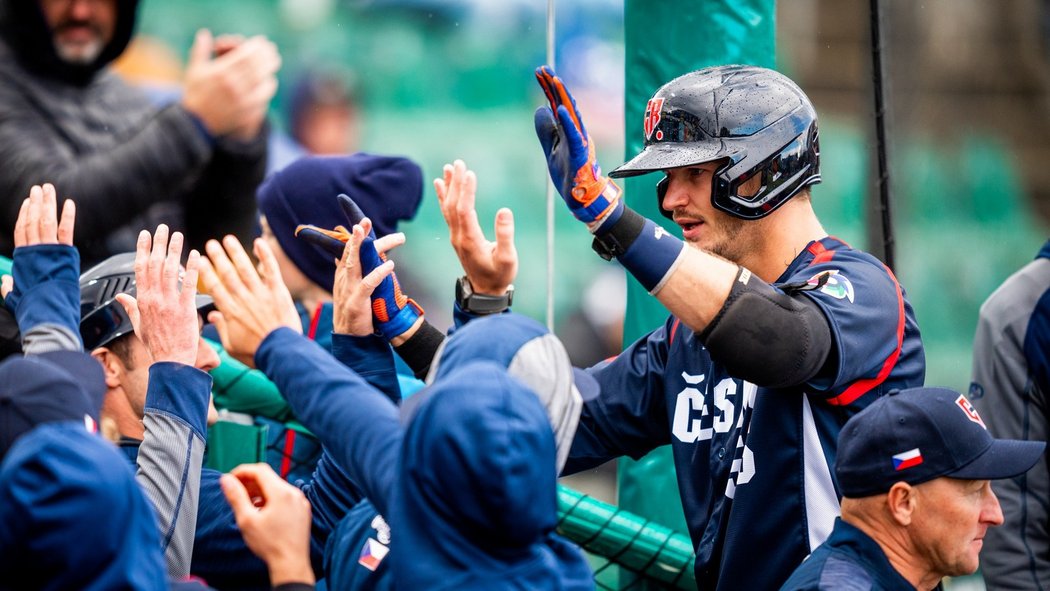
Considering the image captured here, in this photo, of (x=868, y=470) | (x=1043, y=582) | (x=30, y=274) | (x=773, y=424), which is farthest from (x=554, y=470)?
(x=1043, y=582)

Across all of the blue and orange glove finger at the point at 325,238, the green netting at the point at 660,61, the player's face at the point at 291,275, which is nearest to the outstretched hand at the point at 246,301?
the blue and orange glove finger at the point at 325,238

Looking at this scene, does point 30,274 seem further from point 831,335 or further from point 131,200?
point 831,335

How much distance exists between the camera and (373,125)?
15.1 feet

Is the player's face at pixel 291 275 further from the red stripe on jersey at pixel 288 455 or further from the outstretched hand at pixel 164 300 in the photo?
the outstretched hand at pixel 164 300

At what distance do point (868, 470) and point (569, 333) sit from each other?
2.54 m

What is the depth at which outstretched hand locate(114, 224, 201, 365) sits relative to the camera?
256cm

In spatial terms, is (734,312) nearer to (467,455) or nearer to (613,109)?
(467,455)

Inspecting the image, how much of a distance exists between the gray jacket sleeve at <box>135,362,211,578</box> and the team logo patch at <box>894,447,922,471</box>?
1.37 metres

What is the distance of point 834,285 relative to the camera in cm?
278

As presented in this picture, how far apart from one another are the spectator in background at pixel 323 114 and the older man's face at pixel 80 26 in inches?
25.5

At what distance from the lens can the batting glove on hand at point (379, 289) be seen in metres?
2.82

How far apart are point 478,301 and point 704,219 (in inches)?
22.1

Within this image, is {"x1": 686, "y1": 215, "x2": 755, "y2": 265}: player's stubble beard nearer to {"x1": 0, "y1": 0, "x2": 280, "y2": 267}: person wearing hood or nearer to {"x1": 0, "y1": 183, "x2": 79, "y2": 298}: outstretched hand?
{"x1": 0, "y1": 183, "x2": 79, "y2": 298}: outstretched hand

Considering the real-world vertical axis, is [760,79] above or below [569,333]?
above
